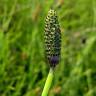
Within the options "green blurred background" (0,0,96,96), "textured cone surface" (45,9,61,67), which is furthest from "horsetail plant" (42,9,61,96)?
"green blurred background" (0,0,96,96)

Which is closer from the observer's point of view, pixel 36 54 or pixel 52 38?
pixel 52 38

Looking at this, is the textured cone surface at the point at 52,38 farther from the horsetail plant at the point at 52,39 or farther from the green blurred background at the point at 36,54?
the green blurred background at the point at 36,54

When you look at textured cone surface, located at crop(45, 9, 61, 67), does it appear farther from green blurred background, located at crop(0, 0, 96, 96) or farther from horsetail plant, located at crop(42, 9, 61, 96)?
green blurred background, located at crop(0, 0, 96, 96)

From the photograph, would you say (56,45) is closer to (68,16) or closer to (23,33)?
(23,33)

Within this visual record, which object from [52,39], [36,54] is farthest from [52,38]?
[36,54]

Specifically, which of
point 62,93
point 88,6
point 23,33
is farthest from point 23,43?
point 88,6

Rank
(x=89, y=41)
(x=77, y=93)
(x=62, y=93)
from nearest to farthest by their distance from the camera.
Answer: (x=62, y=93) < (x=77, y=93) < (x=89, y=41)

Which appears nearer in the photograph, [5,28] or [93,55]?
[5,28]

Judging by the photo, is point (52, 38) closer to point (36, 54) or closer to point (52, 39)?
point (52, 39)

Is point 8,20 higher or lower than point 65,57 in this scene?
higher
